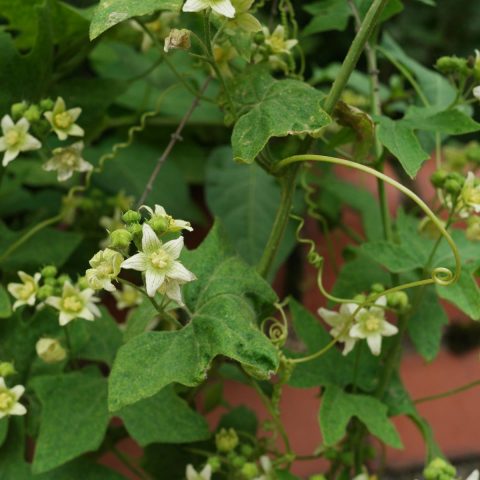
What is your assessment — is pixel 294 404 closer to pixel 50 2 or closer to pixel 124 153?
pixel 124 153

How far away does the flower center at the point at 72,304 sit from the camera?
2.95 ft

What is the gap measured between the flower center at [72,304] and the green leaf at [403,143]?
1.21 ft

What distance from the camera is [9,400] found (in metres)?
0.87

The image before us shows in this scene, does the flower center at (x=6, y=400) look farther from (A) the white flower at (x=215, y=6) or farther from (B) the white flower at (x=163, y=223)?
(A) the white flower at (x=215, y=6)

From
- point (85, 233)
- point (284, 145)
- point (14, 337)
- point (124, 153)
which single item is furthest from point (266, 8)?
point (14, 337)

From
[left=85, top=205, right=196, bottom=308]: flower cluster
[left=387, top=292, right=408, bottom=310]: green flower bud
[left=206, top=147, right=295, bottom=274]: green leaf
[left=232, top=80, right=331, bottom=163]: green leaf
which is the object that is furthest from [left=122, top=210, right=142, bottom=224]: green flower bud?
[left=206, top=147, right=295, bottom=274]: green leaf

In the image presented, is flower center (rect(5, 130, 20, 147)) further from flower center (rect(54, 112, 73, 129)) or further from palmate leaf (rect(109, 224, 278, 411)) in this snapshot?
palmate leaf (rect(109, 224, 278, 411))

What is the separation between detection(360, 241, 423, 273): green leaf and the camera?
3.05 ft

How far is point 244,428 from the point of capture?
3.54ft

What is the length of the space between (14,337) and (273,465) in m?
0.34

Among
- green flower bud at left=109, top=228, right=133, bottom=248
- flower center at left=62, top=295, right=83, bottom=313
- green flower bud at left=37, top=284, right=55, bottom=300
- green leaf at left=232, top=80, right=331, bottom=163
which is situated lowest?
flower center at left=62, top=295, right=83, bottom=313

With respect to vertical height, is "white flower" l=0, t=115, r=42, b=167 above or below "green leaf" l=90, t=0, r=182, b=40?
below

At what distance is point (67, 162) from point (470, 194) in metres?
0.48

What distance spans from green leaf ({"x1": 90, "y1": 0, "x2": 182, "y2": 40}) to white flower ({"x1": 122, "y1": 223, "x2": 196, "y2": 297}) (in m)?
0.17
